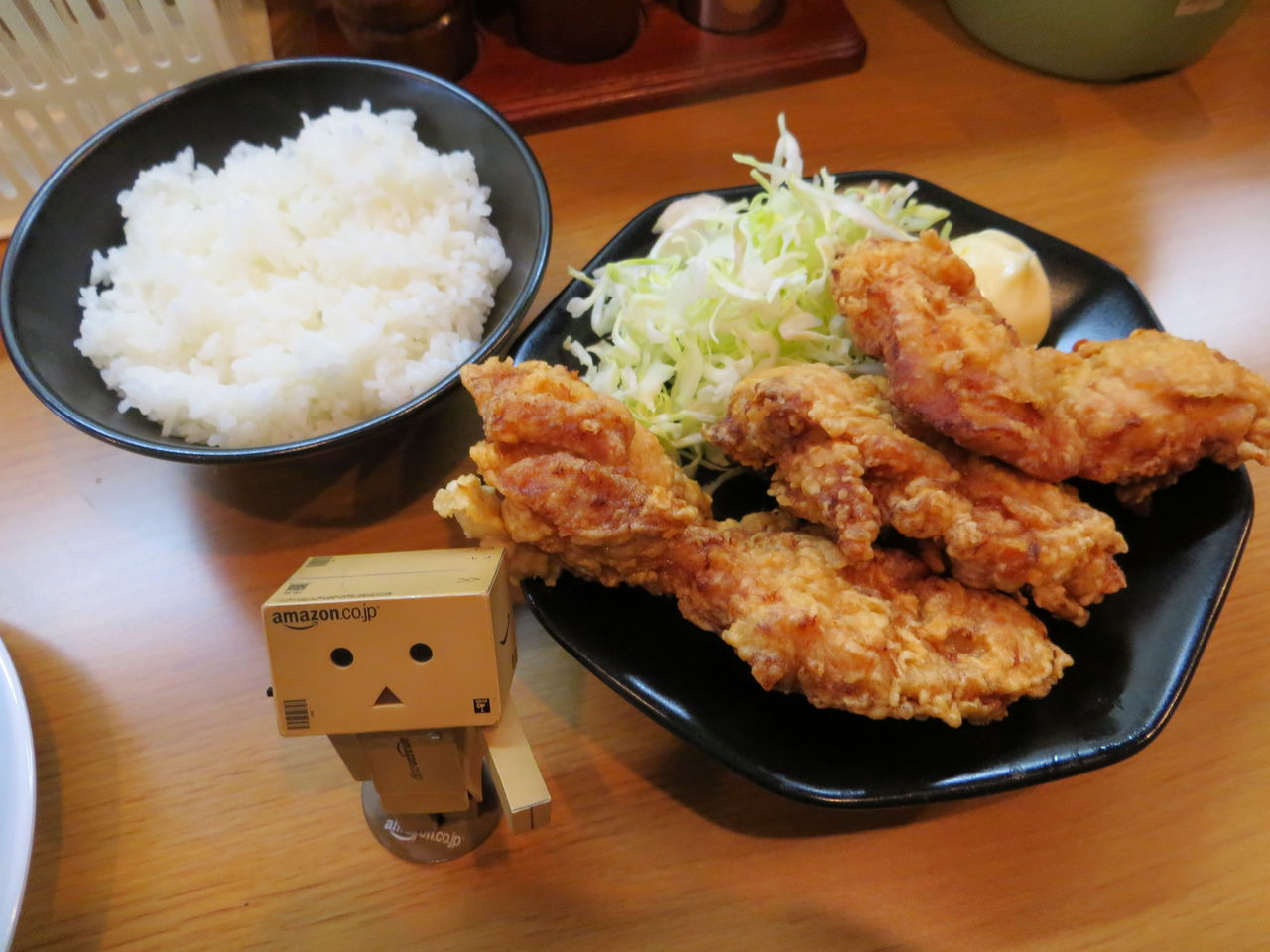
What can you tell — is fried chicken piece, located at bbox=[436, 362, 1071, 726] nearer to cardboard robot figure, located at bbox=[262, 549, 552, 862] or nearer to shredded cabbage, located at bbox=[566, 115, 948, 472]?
cardboard robot figure, located at bbox=[262, 549, 552, 862]

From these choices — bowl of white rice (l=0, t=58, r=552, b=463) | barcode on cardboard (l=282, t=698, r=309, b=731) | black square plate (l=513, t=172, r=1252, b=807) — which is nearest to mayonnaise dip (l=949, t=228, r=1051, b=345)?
black square plate (l=513, t=172, r=1252, b=807)

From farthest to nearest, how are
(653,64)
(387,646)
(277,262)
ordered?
(653,64) < (277,262) < (387,646)

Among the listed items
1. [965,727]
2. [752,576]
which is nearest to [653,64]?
[752,576]

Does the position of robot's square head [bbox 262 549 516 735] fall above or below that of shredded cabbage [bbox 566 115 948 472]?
above

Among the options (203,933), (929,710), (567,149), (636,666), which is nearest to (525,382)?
(636,666)

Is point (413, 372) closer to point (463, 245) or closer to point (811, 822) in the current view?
point (463, 245)

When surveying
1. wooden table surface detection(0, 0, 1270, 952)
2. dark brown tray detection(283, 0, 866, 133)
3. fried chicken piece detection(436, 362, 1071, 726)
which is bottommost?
wooden table surface detection(0, 0, 1270, 952)

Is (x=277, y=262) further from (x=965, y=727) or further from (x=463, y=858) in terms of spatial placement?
(x=965, y=727)
